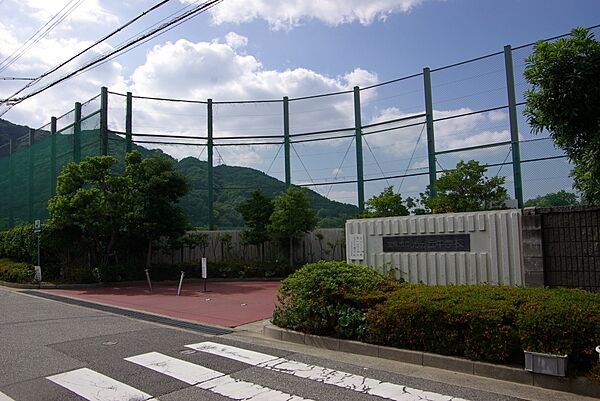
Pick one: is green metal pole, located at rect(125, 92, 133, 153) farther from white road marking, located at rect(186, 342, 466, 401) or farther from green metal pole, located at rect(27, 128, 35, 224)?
white road marking, located at rect(186, 342, 466, 401)

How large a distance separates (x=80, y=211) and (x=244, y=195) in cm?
882

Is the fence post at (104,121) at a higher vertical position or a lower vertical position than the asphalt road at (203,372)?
higher

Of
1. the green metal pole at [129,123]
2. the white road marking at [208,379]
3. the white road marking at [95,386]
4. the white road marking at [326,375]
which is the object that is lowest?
the white road marking at [326,375]

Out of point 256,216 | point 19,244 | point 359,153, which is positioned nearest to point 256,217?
point 256,216

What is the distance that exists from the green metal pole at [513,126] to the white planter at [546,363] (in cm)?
1276

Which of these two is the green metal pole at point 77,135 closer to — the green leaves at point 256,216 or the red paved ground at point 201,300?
the red paved ground at point 201,300

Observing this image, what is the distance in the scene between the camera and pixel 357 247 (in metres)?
12.5

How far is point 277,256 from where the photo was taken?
81.1ft

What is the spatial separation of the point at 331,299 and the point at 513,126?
12.9 m

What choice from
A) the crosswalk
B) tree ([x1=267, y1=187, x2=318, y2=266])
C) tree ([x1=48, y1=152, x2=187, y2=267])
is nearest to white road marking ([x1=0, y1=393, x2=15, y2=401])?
the crosswalk

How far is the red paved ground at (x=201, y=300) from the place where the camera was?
40.4ft

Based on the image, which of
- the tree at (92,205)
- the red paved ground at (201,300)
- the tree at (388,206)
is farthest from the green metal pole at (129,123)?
the tree at (388,206)

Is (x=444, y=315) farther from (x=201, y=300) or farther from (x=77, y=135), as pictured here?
(x=77, y=135)

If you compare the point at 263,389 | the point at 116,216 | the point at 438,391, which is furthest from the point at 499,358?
the point at 116,216
